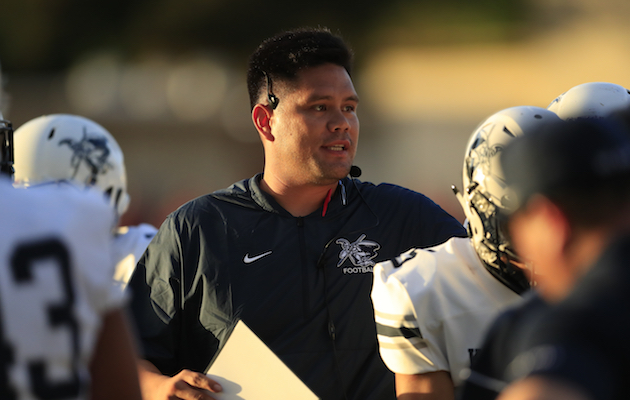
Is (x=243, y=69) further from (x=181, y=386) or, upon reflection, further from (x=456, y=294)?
(x=456, y=294)

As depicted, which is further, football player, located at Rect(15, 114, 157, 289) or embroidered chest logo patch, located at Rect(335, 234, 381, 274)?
football player, located at Rect(15, 114, 157, 289)

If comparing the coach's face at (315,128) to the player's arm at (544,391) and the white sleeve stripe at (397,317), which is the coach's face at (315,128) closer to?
the white sleeve stripe at (397,317)

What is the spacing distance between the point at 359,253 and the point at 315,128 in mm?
615

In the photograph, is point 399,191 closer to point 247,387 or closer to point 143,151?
point 247,387

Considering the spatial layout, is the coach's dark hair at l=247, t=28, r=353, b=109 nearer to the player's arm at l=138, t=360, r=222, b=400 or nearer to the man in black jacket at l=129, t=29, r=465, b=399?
the man in black jacket at l=129, t=29, r=465, b=399

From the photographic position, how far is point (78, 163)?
12.7ft

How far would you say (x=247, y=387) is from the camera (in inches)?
99.7

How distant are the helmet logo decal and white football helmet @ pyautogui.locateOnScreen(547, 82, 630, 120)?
2.42m

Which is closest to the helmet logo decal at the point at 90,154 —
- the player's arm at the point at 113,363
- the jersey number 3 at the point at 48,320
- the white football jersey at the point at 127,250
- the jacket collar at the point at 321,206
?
the white football jersey at the point at 127,250

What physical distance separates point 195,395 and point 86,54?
63.2 ft

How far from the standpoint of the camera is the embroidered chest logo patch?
113 inches

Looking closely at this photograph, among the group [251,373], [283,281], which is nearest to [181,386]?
[251,373]

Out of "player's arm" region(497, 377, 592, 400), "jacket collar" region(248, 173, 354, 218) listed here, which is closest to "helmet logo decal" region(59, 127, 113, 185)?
"jacket collar" region(248, 173, 354, 218)

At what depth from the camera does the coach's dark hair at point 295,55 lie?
3.25 m
